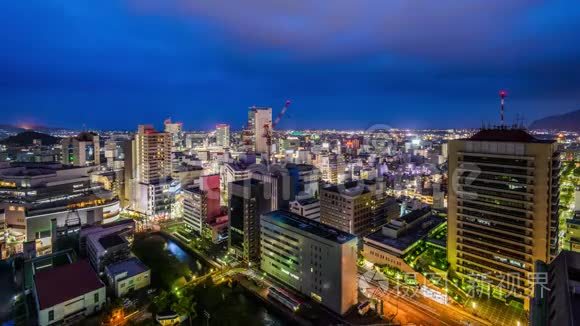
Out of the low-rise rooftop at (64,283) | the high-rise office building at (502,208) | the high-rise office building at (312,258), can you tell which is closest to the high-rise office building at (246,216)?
the high-rise office building at (312,258)

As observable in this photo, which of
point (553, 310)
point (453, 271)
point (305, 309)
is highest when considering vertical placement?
point (553, 310)

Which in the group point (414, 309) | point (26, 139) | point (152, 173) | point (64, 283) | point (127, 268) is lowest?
point (414, 309)

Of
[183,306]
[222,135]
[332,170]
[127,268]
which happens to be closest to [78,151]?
[127,268]

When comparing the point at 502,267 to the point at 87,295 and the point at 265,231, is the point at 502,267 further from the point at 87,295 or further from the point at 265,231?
the point at 87,295

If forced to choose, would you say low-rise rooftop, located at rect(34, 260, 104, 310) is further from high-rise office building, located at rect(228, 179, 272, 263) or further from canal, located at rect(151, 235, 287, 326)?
high-rise office building, located at rect(228, 179, 272, 263)

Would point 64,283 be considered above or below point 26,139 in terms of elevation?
below

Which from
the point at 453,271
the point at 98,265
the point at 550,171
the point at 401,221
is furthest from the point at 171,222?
the point at 550,171

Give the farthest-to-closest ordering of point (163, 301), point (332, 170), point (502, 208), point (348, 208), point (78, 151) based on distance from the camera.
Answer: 1. point (332, 170)
2. point (78, 151)
3. point (348, 208)
4. point (502, 208)
5. point (163, 301)

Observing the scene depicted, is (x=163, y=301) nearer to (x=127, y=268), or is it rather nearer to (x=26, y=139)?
(x=127, y=268)
